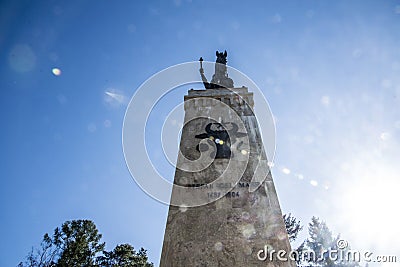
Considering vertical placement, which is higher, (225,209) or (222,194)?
(222,194)

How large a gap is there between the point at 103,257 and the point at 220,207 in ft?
61.0

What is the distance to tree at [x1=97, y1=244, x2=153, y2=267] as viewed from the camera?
2105 cm

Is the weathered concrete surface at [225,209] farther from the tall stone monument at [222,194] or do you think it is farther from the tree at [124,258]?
the tree at [124,258]

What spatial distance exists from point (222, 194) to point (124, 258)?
18.0m

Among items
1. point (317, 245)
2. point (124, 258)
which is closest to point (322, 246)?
point (317, 245)

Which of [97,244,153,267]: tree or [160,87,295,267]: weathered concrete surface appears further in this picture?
[97,244,153,267]: tree

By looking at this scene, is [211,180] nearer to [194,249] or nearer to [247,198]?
[247,198]

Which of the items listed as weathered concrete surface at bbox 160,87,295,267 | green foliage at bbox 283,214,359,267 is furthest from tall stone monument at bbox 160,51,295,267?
green foliage at bbox 283,214,359,267

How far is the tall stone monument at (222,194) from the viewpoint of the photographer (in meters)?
5.89

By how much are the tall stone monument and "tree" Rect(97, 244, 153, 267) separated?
1700cm

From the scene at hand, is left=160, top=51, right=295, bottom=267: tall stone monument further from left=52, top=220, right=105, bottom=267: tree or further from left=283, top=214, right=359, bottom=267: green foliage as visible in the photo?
left=52, top=220, right=105, bottom=267: tree

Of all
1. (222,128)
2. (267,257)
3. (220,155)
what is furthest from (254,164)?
(267,257)

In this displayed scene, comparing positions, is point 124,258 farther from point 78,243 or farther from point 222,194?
point 222,194

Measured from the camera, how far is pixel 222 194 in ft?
22.0
